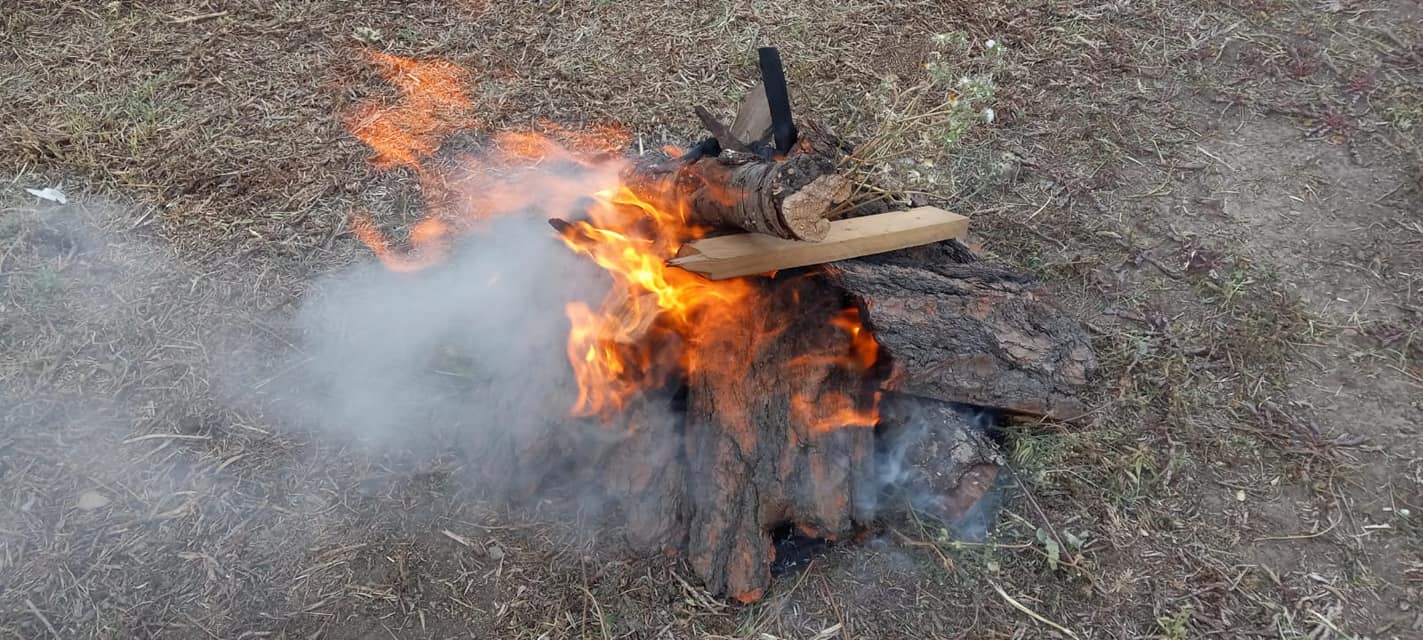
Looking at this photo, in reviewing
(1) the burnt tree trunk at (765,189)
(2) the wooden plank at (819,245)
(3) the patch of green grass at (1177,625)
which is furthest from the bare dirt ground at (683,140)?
(1) the burnt tree trunk at (765,189)

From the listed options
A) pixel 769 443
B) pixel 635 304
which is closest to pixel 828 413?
pixel 769 443

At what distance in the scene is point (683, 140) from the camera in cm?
489

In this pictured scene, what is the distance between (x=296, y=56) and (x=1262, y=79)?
6.50m

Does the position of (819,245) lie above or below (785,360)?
above

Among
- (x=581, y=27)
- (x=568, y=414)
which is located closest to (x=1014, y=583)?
(x=568, y=414)

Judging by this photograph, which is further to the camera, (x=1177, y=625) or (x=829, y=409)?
(x=829, y=409)

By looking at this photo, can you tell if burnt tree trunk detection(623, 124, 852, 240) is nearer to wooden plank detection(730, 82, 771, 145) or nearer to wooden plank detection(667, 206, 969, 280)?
wooden plank detection(667, 206, 969, 280)

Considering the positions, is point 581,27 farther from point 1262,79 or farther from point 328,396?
point 1262,79

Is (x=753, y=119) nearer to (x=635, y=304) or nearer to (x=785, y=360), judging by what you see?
(x=635, y=304)

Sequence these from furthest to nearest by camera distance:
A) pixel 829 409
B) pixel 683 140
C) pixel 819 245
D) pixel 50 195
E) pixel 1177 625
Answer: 1. pixel 683 140
2. pixel 50 195
3. pixel 829 409
4. pixel 819 245
5. pixel 1177 625

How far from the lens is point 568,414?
325cm

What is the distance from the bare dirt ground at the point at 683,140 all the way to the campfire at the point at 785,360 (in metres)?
0.24

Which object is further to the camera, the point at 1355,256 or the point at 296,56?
the point at 296,56

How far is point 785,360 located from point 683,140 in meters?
2.24
